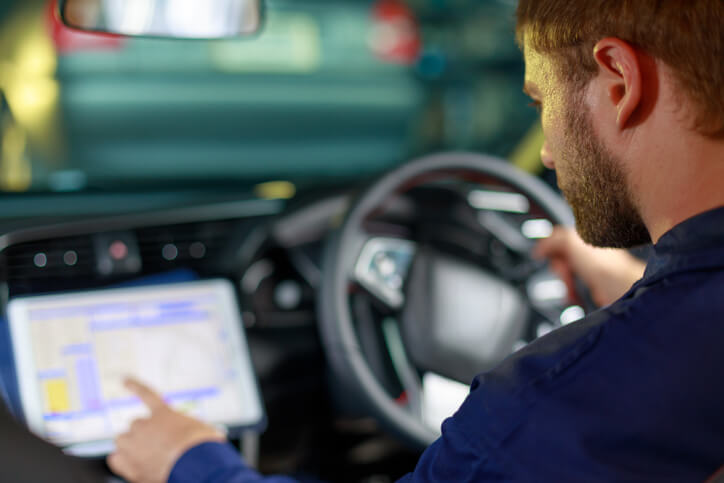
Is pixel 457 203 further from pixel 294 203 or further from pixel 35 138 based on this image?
pixel 35 138

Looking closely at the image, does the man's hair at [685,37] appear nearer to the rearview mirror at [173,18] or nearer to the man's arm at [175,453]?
the man's arm at [175,453]

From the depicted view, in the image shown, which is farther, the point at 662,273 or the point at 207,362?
the point at 207,362

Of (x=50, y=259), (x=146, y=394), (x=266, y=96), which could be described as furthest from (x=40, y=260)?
(x=266, y=96)

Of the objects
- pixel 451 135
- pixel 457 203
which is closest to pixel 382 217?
pixel 457 203

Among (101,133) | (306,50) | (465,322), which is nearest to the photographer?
(465,322)

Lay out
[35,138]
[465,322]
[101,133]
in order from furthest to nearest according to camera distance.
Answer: [101,133]
[35,138]
[465,322]

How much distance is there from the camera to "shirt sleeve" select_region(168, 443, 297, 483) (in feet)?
4.05

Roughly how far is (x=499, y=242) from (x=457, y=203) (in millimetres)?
150

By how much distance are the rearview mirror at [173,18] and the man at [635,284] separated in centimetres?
78

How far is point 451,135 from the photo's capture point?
17.3 feet

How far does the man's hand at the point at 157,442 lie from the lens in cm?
133

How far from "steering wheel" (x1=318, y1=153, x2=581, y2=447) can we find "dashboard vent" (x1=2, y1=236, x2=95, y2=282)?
0.57 meters

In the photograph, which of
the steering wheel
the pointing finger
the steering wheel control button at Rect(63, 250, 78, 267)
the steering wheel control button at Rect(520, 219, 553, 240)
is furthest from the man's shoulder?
the steering wheel control button at Rect(63, 250, 78, 267)

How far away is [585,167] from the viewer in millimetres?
1057
